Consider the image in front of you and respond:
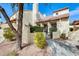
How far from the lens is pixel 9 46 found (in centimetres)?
304

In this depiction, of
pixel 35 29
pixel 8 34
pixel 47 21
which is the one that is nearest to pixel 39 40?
pixel 35 29

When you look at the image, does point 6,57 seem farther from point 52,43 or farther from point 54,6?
point 54,6

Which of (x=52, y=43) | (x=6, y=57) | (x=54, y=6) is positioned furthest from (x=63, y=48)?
(x=6, y=57)

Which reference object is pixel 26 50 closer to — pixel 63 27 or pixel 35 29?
pixel 35 29

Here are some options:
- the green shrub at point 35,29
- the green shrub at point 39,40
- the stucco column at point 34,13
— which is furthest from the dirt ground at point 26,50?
the stucco column at point 34,13

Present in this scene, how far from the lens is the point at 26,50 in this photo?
119 inches

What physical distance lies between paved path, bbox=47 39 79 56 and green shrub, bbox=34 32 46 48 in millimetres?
81

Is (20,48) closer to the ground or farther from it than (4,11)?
closer to the ground

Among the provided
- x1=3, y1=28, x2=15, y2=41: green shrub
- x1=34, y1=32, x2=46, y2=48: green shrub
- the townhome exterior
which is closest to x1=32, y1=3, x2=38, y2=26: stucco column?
the townhome exterior

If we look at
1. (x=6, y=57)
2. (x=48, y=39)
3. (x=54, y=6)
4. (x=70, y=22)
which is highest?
(x=54, y=6)

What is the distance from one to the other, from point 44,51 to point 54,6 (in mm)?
651

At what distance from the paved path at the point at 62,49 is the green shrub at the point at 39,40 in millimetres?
81

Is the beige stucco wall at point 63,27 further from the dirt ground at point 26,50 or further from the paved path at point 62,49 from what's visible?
the dirt ground at point 26,50

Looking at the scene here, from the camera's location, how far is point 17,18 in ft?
10.0
